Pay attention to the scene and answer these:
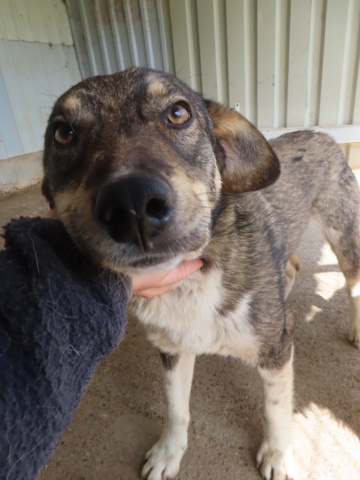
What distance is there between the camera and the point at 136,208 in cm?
90

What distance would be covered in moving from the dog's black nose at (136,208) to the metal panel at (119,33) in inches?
209

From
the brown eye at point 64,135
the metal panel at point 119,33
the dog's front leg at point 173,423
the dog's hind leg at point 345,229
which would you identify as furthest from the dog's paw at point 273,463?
the metal panel at point 119,33

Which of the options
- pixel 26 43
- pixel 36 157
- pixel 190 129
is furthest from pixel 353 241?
pixel 26 43

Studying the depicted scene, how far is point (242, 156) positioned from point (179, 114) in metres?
0.46

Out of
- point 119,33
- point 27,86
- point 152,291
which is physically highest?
point 119,33

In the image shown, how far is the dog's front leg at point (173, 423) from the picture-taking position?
1.84 metres

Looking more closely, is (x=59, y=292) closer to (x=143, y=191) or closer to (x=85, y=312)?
(x=85, y=312)

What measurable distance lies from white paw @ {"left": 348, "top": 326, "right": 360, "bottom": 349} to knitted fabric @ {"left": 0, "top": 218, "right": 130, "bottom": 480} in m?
1.99

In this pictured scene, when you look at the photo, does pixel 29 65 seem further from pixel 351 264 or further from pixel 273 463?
pixel 273 463

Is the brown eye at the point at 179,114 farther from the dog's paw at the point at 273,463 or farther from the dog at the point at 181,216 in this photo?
the dog's paw at the point at 273,463

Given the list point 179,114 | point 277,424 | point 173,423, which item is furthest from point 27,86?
point 277,424

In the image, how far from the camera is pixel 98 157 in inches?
44.4

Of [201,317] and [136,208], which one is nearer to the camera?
[136,208]

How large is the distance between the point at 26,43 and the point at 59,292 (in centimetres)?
590
